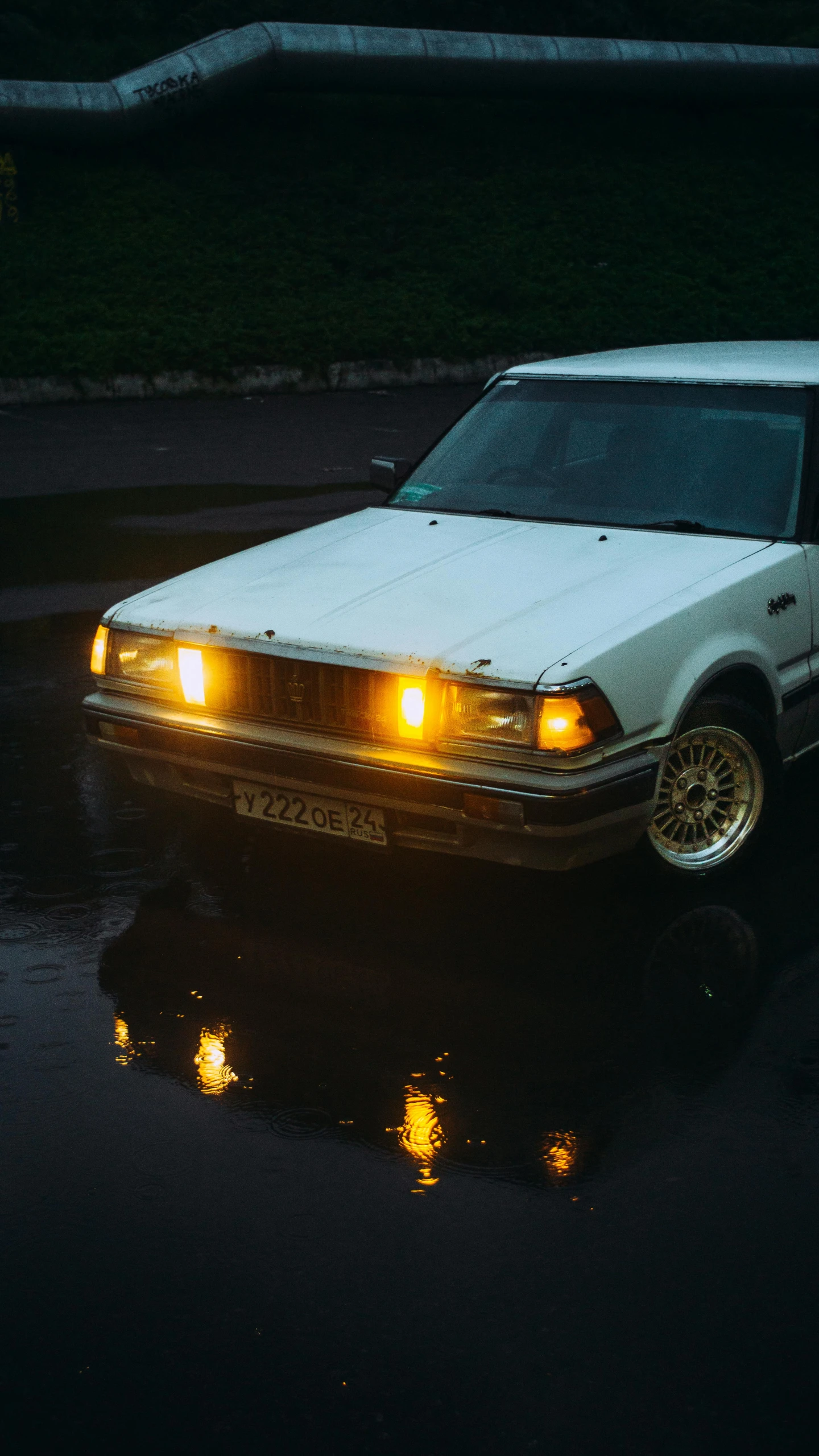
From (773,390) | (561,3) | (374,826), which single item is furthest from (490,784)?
(561,3)

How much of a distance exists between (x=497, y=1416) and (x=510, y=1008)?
1500mm

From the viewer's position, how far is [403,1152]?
3145mm

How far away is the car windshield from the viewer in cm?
483

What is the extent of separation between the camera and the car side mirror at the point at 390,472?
5684 millimetres

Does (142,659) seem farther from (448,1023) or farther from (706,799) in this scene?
(706,799)

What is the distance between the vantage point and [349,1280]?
2695mm

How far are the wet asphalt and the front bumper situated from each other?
14.4 inches

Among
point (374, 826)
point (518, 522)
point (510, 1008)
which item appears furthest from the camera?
point (518, 522)

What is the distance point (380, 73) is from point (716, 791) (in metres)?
26.1

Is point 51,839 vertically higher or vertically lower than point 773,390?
lower

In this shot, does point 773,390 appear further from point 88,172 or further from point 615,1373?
point 88,172

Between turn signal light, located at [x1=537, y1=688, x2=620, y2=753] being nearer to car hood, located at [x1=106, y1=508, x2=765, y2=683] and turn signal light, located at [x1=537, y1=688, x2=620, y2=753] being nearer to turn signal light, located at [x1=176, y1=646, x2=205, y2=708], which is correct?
car hood, located at [x1=106, y1=508, x2=765, y2=683]

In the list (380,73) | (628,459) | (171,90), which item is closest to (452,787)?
(628,459)

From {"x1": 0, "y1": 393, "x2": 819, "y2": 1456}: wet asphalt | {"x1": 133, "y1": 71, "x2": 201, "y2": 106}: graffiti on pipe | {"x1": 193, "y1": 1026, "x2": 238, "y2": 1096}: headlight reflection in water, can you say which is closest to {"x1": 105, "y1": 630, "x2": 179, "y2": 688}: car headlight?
{"x1": 0, "y1": 393, "x2": 819, "y2": 1456}: wet asphalt
